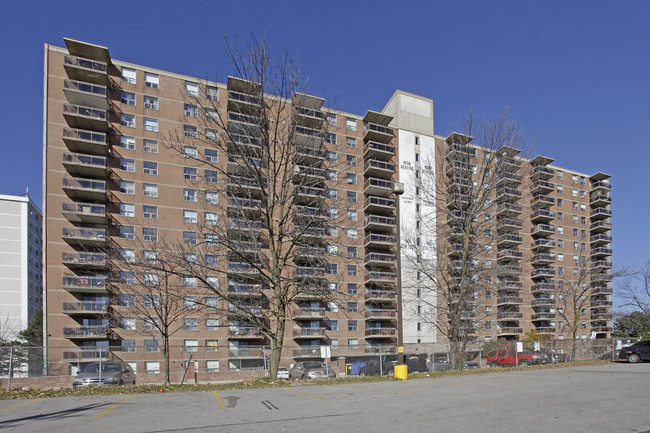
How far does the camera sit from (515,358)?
31.4 meters

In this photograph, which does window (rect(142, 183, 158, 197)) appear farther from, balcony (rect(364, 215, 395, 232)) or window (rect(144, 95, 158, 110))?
balcony (rect(364, 215, 395, 232))

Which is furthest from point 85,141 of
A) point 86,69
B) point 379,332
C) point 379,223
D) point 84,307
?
point 379,332

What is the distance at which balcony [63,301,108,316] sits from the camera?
4062 cm

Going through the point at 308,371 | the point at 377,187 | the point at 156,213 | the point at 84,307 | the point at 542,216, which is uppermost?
the point at 377,187

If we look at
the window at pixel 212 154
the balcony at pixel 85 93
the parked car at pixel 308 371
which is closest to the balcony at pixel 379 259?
the window at pixel 212 154

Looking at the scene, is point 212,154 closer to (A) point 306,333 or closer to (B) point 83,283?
(B) point 83,283

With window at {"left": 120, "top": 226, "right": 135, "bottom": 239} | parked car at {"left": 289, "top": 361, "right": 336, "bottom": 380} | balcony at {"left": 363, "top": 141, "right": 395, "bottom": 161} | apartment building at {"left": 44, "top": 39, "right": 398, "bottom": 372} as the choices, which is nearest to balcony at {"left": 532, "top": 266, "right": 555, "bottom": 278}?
balcony at {"left": 363, "top": 141, "right": 395, "bottom": 161}

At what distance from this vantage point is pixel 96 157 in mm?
43281

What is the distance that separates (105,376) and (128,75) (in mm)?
37769

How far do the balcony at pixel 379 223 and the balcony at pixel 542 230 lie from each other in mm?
26536

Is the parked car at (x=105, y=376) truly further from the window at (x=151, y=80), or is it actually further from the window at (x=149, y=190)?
the window at (x=151, y=80)

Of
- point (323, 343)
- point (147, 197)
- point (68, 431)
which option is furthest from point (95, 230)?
point (68, 431)

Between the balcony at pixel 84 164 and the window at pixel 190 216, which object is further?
the window at pixel 190 216

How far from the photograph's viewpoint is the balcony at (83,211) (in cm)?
4200
